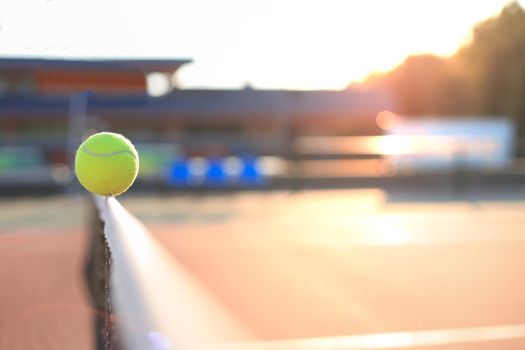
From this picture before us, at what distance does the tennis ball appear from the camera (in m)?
2.30

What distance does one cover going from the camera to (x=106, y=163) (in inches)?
90.4

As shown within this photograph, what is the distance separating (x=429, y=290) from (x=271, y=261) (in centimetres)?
270

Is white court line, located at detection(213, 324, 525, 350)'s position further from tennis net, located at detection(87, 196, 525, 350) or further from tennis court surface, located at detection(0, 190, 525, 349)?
tennis net, located at detection(87, 196, 525, 350)

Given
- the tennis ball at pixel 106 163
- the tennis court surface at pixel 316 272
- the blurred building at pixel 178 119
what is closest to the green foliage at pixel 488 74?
the blurred building at pixel 178 119

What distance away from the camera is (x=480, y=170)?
24266 mm

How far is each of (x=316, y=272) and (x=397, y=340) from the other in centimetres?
311

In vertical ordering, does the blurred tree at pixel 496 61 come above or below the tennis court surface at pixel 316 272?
above

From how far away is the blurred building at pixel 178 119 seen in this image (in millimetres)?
22531

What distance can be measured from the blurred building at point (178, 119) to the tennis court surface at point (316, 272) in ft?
13.8

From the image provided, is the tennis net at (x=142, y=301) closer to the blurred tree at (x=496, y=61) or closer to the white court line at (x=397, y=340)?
the white court line at (x=397, y=340)

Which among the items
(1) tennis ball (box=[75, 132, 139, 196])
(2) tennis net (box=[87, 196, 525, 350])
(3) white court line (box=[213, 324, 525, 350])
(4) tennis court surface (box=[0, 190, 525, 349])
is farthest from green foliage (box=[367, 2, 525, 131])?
(1) tennis ball (box=[75, 132, 139, 196])

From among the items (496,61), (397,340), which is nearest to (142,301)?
(397,340)

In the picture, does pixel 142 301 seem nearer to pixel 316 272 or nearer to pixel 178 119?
pixel 316 272

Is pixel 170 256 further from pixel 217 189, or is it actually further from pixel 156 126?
pixel 156 126
